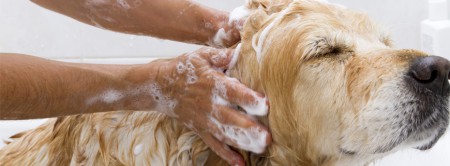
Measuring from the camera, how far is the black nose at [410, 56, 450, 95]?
1266 mm

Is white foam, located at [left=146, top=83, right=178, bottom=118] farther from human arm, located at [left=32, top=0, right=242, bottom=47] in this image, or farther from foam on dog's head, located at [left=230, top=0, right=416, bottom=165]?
human arm, located at [left=32, top=0, right=242, bottom=47]

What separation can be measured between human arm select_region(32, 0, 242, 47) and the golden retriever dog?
21 cm

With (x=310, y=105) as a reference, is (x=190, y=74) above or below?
above

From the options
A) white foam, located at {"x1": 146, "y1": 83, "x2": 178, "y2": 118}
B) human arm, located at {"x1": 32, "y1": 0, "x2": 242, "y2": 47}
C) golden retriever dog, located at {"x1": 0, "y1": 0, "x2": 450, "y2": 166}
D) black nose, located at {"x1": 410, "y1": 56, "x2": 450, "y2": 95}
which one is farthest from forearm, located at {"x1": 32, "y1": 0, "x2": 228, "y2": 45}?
black nose, located at {"x1": 410, "y1": 56, "x2": 450, "y2": 95}

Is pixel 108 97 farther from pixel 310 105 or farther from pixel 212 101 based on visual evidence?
pixel 310 105

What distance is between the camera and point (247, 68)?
4.75 ft

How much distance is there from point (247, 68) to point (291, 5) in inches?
6.9

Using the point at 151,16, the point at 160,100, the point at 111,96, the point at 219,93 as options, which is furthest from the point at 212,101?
the point at 151,16

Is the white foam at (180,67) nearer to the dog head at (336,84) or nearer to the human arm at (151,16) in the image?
the dog head at (336,84)

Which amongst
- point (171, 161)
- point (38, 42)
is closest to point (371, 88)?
point (171, 161)

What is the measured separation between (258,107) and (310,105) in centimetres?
12

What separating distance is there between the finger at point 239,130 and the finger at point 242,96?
2cm

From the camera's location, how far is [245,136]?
1392mm

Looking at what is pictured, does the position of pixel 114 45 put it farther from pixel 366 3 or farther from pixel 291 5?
Answer: pixel 291 5
